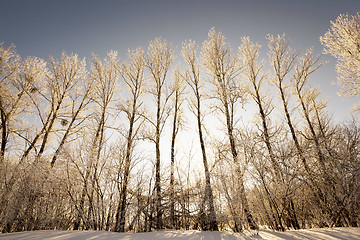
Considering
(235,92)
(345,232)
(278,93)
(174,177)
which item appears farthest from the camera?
(278,93)

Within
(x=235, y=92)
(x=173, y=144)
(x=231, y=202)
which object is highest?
(x=235, y=92)

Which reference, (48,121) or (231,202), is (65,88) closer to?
(48,121)

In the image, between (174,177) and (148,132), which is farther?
(148,132)

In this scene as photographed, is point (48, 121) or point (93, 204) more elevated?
point (48, 121)

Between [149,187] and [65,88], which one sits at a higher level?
[65,88]

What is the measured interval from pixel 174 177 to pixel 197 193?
1.25 metres

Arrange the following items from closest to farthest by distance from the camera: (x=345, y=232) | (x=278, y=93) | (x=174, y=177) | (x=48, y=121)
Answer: (x=345, y=232)
(x=174, y=177)
(x=48, y=121)
(x=278, y=93)

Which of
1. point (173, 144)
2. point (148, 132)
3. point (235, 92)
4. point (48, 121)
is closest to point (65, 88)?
point (48, 121)

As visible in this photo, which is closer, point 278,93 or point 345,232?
point 345,232

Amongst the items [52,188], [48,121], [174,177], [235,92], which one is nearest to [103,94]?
[48,121]

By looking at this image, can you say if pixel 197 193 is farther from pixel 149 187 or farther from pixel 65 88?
pixel 65 88

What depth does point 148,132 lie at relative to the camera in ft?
25.0

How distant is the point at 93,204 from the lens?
4.91 m

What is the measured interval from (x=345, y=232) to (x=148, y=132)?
6.32 m
